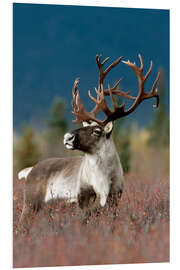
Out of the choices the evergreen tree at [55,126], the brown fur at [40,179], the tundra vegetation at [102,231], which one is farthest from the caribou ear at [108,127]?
the evergreen tree at [55,126]

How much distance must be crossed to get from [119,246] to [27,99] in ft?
6.61

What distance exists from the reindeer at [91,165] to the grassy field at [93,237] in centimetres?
13

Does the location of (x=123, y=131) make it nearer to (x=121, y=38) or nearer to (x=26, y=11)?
(x=121, y=38)

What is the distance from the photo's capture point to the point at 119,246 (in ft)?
14.4

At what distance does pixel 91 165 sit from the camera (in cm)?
471

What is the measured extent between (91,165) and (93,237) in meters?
0.71

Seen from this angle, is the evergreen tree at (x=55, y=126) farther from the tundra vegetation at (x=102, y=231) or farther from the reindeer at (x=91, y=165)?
the reindeer at (x=91, y=165)

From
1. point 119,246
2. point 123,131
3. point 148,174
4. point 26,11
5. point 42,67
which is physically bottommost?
point 119,246

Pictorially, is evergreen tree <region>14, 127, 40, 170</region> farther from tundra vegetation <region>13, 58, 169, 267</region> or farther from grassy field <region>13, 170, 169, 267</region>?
grassy field <region>13, 170, 169, 267</region>

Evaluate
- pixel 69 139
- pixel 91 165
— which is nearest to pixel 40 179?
pixel 91 165

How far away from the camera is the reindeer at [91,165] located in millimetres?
4668

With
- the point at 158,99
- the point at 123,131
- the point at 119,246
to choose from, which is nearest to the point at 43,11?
the point at 158,99
